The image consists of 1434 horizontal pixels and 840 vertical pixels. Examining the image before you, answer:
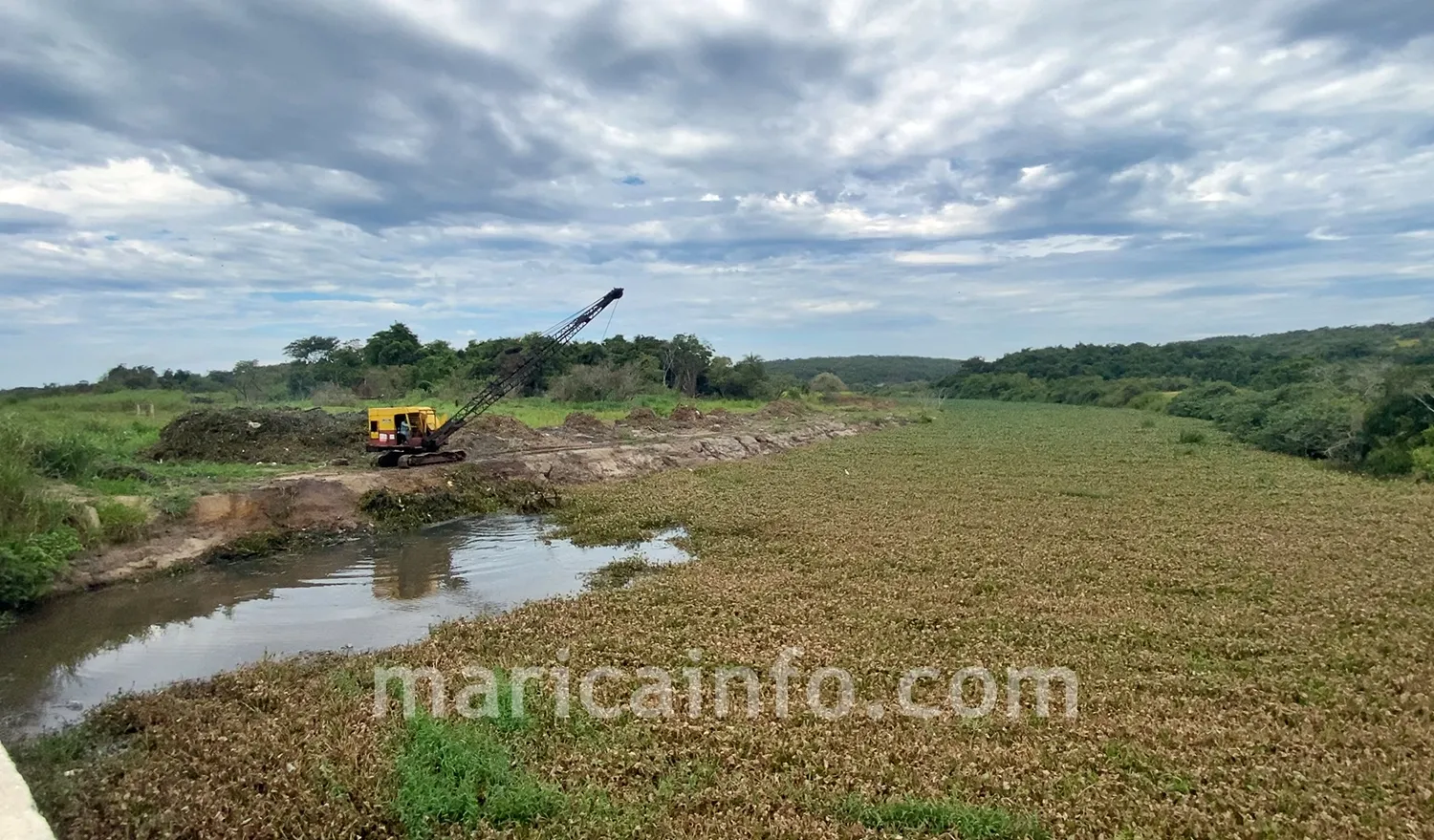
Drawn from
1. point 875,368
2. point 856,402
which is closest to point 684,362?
point 856,402

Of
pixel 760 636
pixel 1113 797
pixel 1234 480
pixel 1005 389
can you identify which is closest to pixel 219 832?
pixel 760 636

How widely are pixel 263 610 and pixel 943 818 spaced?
1008 cm

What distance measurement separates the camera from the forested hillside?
77.3ft

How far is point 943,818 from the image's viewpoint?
4879 millimetres

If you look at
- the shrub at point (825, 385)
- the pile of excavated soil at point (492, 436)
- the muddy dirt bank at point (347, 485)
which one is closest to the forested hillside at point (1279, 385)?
the muddy dirt bank at point (347, 485)

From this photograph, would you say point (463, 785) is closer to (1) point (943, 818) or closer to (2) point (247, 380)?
(1) point (943, 818)

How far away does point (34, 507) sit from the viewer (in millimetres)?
11711

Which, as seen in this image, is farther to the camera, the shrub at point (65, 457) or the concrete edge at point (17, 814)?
the shrub at point (65, 457)

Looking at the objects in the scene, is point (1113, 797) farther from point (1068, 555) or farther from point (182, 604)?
point (182, 604)

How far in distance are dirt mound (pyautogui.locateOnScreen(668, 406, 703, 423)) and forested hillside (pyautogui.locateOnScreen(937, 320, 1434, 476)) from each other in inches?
950

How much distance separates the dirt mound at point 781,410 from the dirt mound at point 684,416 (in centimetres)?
718

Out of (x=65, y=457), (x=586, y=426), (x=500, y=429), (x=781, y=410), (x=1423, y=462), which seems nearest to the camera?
(x=65, y=457)

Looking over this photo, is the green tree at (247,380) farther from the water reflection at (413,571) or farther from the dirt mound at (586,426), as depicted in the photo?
the water reflection at (413,571)

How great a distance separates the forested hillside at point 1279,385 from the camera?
2356 cm
